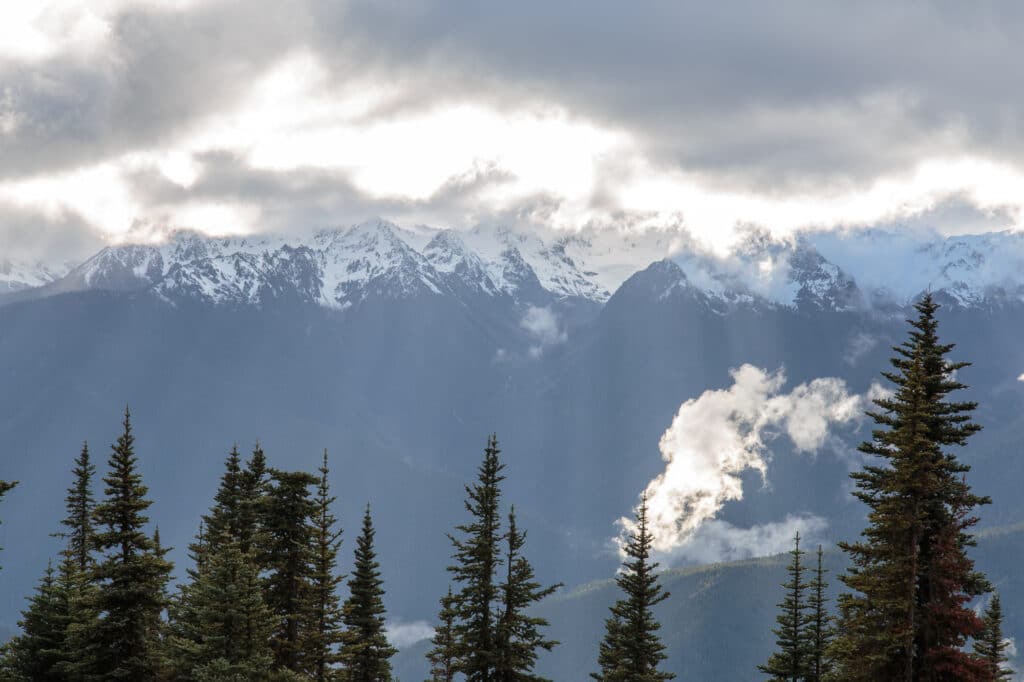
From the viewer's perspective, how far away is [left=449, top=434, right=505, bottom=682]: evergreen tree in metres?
47.9

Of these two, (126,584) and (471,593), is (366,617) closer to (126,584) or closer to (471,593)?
(471,593)

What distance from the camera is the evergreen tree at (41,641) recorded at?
176 ft

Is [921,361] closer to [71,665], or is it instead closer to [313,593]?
[313,593]

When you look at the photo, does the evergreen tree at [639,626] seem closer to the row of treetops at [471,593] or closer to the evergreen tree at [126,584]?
the row of treetops at [471,593]

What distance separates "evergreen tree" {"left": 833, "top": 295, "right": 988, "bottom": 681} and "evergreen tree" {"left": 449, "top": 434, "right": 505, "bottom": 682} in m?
17.0

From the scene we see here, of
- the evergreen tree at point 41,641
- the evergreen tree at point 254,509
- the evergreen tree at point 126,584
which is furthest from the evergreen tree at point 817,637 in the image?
the evergreen tree at point 41,641

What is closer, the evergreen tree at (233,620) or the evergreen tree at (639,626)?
the evergreen tree at (233,620)

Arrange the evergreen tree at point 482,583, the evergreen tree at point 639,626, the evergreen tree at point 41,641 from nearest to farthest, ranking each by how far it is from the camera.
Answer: the evergreen tree at point 482,583 → the evergreen tree at point 41,641 → the evergreen tree at point 639,626

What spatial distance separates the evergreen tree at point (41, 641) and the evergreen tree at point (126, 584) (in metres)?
5.92

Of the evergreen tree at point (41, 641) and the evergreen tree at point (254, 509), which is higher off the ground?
the evergreen tree at point (254, 509)

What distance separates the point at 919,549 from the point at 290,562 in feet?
88.6

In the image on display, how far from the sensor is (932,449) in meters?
35.4

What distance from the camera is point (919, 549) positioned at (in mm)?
36188

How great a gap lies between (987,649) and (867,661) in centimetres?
3426
